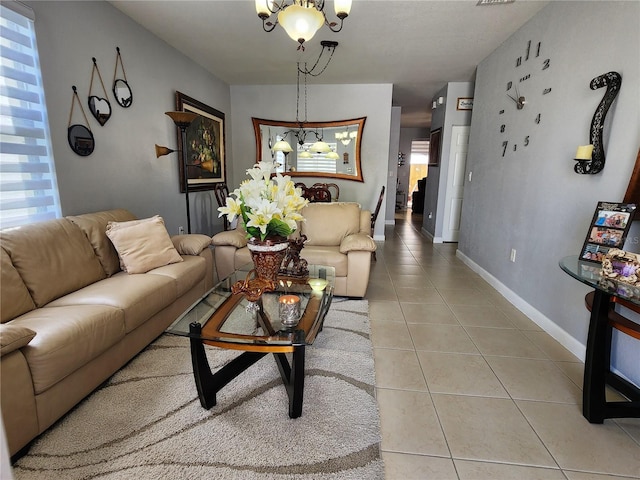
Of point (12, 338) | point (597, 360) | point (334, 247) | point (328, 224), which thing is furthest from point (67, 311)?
point (597, 360)

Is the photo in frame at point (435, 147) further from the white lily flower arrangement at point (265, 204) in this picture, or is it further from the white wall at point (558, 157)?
the white lily flower arrangement at point (265, 204)

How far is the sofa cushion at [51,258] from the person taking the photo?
1826 millimetres

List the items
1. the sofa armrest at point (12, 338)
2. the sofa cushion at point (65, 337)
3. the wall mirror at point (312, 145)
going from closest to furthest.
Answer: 1. the sofa armrest at point (12, 338)
2. the sofa cushion at point (65, 337)
3. the wall mirror at point (312, 145)

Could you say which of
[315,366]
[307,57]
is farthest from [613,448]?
[307,57]

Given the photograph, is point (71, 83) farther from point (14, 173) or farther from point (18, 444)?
point (18, 444)

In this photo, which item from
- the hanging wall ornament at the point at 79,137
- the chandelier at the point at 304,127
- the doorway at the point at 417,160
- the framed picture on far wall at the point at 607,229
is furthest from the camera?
the doorway at the point at 417,160

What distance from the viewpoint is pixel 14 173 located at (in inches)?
84.7

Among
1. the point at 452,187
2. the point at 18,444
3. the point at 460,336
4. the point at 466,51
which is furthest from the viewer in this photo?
the point at 452,187

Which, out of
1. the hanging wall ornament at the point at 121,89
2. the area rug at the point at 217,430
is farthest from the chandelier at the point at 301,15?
the area rug at the point at 217,430

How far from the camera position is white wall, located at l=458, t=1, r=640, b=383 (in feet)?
6.50

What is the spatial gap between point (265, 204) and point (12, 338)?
115cm

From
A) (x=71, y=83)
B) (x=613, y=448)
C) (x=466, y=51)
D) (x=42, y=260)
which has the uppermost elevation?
(x=466, y=51)

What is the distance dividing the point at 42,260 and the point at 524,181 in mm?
3756

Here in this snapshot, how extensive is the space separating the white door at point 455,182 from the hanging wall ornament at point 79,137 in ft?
16.3
